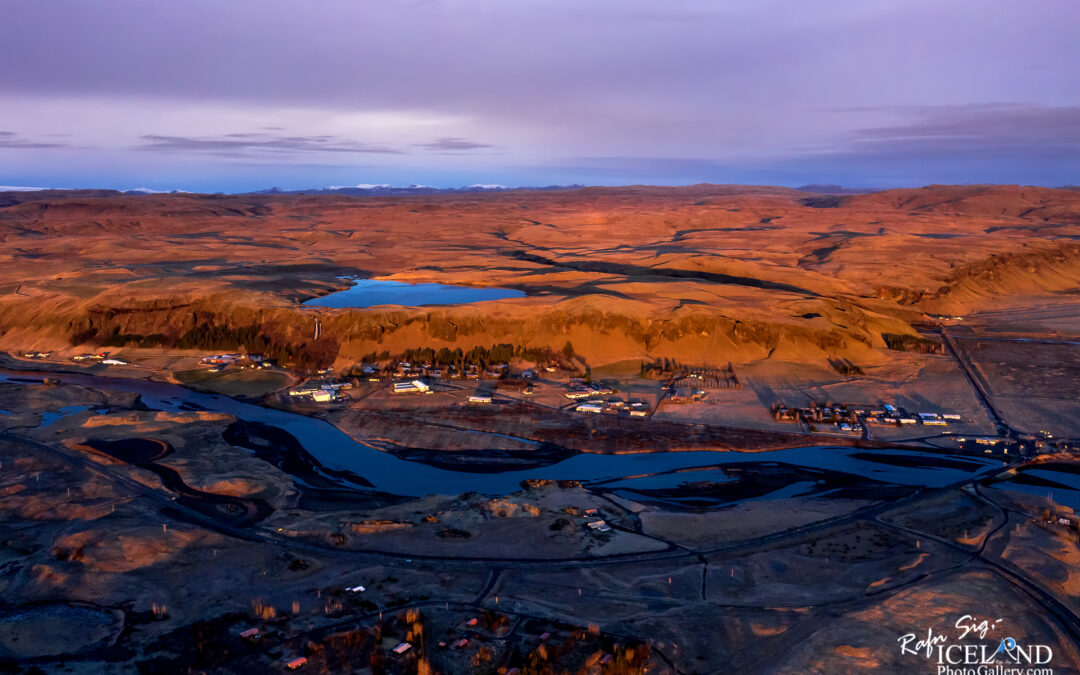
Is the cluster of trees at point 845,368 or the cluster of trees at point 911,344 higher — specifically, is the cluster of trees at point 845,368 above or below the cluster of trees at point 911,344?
below

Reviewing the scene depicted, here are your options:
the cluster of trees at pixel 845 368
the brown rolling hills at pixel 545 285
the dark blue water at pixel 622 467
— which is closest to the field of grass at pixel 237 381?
the brown rolling hills at pixel 545 285

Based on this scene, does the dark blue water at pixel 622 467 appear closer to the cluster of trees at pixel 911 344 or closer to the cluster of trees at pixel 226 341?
the cluster of trees at pixel 226 341

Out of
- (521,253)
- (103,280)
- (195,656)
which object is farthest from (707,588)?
(521,253)

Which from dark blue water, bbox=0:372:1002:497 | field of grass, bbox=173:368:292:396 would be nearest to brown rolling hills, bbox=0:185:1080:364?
field of grass, bbox=173:368:292:396

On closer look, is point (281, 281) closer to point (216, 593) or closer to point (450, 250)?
point (450, 250)

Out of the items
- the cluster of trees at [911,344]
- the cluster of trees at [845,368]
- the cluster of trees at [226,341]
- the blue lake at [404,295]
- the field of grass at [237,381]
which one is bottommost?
the field of grass at [237,381]

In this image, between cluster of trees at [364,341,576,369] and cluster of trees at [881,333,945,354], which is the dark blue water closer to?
cluster of trees at [364,341,576,369]
